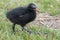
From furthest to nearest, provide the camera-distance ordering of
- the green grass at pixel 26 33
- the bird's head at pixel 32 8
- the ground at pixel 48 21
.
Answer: the ground at pixel 48 21
the bird's head at pixel 32 8
the green grass at pixel 26 33

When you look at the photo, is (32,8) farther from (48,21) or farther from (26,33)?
(48,21)

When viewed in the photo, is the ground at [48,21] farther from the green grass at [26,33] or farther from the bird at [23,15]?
the bird at [23,15]

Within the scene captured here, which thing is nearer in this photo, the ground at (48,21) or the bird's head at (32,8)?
the bird's head at (32,8)

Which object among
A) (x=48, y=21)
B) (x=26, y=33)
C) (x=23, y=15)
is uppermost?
(x=23, y=15)

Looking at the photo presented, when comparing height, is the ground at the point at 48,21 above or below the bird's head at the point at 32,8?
below

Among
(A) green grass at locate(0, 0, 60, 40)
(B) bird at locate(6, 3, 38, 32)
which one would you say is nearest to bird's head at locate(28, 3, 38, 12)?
(B) bird at locate(6, 3, 38, 32)

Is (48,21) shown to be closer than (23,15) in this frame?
No

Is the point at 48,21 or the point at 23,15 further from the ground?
the point at 23,15

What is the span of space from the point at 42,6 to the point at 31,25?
4.14ft

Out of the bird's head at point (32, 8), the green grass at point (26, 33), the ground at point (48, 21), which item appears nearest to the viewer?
the green grass at point (26, 33)

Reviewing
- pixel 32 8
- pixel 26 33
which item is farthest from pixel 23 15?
pixel 26 33

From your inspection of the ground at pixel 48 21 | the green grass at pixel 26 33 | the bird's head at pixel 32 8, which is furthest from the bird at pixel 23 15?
the ground at pixel 48 21

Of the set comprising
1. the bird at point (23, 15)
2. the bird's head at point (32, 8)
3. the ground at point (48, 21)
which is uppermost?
the bird's head at point (32, 8)

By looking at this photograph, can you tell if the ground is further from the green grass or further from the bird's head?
the bird's head
